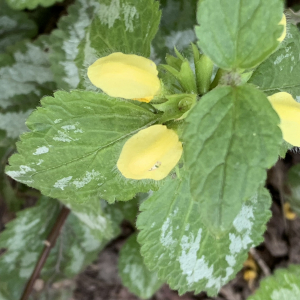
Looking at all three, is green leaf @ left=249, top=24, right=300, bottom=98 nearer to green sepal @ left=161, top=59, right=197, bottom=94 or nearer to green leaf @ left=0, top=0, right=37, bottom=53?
green sepal @ left=161, top=59, right=197, bottom=94

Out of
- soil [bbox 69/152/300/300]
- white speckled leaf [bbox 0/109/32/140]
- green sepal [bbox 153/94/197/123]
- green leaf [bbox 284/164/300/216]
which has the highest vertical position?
green sepal [bbox 153/94/197/123]

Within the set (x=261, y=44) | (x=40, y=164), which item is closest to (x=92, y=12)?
(x=40, y=164)

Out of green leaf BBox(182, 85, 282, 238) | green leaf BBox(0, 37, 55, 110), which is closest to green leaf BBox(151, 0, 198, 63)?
green leaf BBox(0, 37, 55, 110)

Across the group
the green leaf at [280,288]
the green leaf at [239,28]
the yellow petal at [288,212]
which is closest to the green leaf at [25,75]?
the green leaf at [239,28]

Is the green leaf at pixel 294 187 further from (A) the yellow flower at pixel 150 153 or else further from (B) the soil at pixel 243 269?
(A) the yellow flower at pixel 150 153

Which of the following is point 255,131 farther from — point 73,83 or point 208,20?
point 73,83

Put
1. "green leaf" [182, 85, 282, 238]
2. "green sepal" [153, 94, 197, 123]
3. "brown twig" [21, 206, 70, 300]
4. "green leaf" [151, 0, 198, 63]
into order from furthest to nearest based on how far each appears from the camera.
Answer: "brown twig" [21, 206, 70, 300]
"green leaf" [151, 0, 198, 63]
"green sepal" [153, 94, 197, 123]
"green leaf" [182, 85, 282, 238]
